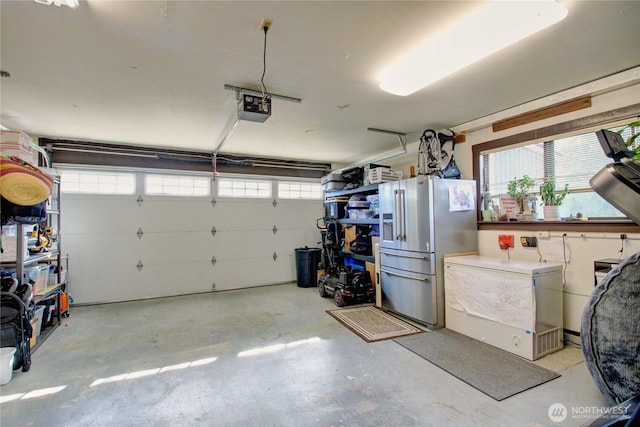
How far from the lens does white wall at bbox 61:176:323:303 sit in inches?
194

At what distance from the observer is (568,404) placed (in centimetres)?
210

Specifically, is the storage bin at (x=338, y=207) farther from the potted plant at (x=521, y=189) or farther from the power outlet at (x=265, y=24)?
the power outlet at (x=265, y=24)

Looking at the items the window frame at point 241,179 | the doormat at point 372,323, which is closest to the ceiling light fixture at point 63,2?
the doormat at point 372,323

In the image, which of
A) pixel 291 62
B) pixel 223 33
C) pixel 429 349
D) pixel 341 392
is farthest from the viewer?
pixel 429 349

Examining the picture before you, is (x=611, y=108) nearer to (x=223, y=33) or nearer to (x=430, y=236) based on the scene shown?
(x=430, y=236)

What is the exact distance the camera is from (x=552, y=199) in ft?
10.6

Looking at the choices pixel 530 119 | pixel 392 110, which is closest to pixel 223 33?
pixel 392 110

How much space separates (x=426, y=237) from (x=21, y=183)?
4.06m

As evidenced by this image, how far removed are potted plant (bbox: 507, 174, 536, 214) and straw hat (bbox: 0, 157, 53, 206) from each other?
4.92m

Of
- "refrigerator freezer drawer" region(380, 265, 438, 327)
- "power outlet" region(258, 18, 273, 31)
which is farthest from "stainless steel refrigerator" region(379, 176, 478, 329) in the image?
"power outlet" region(258, 18, 273, 31)

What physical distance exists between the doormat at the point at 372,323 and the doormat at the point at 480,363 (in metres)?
0.19

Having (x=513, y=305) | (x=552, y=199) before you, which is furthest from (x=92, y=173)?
(x=552, y=199)

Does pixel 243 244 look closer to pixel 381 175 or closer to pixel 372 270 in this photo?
pixel 372 270

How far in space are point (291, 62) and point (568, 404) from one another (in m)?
3.29
